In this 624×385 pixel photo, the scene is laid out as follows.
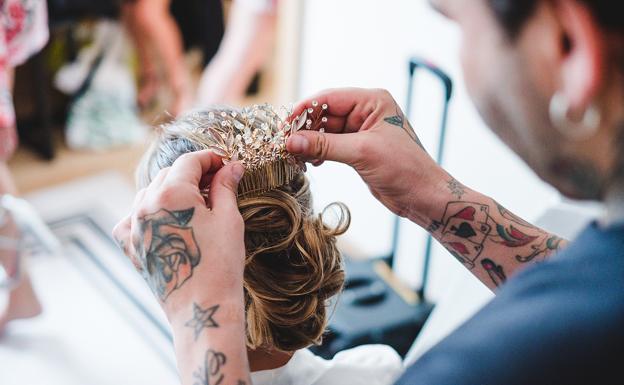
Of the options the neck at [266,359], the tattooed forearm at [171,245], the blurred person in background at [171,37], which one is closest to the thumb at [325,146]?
the tattooed forearm at [171,245]

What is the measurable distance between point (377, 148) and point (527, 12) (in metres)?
0.44

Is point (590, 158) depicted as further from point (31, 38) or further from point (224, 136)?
point (31, 38)

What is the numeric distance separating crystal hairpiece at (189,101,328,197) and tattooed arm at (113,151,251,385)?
0.13 m

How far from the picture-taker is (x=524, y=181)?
1941mm

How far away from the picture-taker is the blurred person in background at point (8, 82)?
193 cm

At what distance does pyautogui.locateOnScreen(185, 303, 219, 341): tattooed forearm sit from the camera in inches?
34.2

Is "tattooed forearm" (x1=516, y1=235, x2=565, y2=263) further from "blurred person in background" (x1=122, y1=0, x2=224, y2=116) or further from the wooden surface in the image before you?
"blurred person in background" (x1=122, y1=0, x2=224, y2=116)

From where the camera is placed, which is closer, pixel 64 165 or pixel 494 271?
pixel 494 271

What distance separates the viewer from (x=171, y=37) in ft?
10.0

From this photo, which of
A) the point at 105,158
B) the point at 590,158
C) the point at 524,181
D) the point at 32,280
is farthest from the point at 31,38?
the point at 590,158

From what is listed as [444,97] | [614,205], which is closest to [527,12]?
[614,205]

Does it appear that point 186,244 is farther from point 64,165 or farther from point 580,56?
point 64,165

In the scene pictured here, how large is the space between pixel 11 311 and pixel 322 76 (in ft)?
4.24

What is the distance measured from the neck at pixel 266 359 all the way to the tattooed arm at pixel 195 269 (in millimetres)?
298
